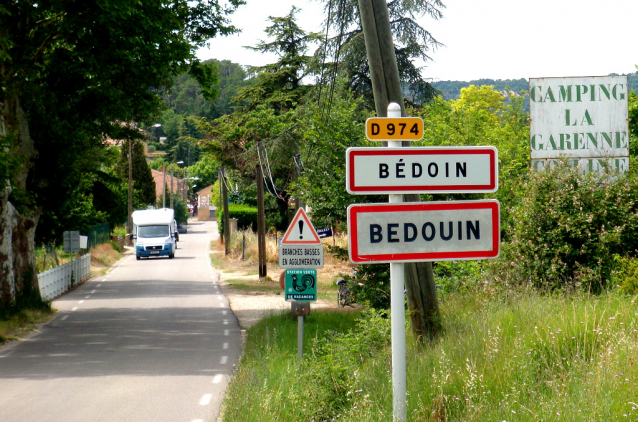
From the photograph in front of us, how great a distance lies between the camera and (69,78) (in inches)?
781

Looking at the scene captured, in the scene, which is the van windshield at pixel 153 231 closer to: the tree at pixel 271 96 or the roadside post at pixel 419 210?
the tree at pixel 271 96

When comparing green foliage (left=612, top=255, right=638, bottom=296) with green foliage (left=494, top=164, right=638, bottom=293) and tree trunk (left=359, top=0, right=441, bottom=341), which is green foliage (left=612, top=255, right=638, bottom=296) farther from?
tree trunk (left=359, top=0, right=441, bottom=341)

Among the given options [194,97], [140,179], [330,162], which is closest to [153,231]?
[140,179]

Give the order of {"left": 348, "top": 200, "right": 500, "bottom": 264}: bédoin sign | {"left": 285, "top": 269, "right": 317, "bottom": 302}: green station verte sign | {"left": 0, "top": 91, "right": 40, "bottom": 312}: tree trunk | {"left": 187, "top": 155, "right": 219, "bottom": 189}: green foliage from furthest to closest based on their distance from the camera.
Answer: {"left": 187, "top": 155, "right": 219, "bottom": 189}: green foliage < {"left": 0, "top": 91, "right": 40, "bottom": 312}: tree trunk < {"left": 285, "top": 269, "right": 317, "bottom": 302}: green station verte sign < {"left": 348, "top": 200, "right": 500, "bottom": 264}: bédoin sign

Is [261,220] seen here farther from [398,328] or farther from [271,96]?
[398,328]

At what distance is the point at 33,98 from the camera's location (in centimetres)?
1961

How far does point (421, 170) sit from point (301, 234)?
23.2 feet

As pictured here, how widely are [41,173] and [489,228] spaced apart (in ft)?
61.7

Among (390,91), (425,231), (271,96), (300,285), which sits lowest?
(300,285)

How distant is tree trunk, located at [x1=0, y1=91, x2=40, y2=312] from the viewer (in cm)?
1817

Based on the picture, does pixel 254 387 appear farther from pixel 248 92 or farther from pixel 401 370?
pixel 248 92

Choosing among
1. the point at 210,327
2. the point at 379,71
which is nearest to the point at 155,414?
the point at 379,71

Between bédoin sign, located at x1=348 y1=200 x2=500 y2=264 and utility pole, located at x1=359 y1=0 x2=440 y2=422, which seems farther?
utility pole, located at x1=359 y1=0 x2=440 y2=422

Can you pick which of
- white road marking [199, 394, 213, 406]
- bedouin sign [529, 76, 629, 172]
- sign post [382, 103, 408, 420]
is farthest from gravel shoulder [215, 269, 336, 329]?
sign post [382, 103, 408, 420]
